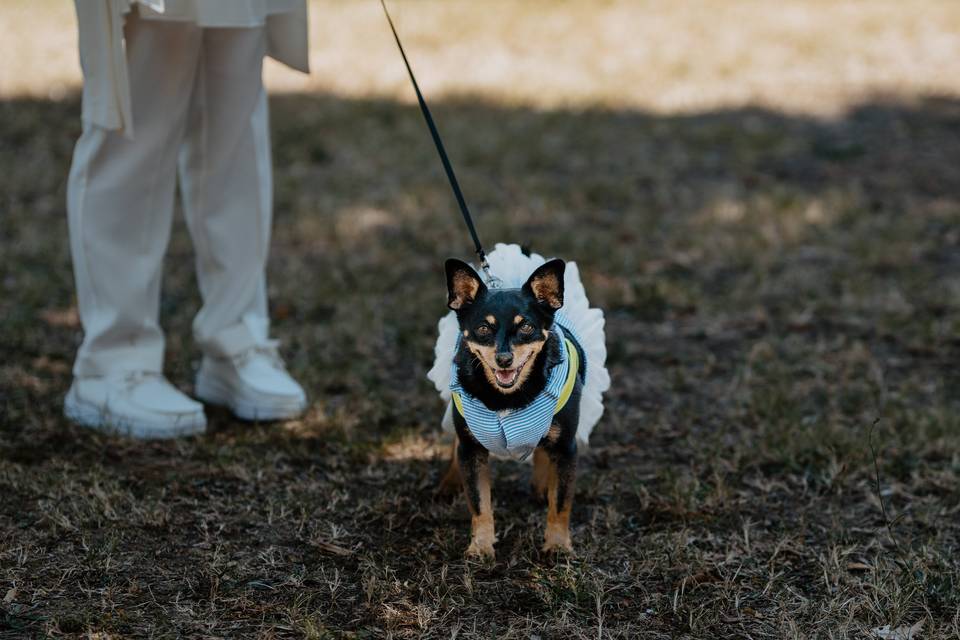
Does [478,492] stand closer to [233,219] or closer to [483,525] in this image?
[483,525]

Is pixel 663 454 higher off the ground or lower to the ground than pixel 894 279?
lower

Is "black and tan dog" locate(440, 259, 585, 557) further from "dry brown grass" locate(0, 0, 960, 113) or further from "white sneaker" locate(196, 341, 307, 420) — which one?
"dry brown grass" locate(0, 0, 960, 113)

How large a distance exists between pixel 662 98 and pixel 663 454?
16.4ft

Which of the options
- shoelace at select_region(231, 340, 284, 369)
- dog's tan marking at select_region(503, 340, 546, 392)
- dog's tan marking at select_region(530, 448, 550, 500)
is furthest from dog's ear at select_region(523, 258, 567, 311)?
shoelace at select_region(231, 340, 284, 369)

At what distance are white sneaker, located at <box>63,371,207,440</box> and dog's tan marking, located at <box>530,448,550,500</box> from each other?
46.3 inches

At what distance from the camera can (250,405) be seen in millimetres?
4000

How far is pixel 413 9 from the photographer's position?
10820 millimetres

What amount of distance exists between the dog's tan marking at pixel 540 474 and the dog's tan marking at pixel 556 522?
312 millimetres

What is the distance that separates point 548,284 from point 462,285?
0.21m

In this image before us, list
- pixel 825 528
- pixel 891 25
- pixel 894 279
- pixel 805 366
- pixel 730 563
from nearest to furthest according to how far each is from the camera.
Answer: pixel 730 563
pixel 825 528
pixel 805 366
pixel 894 279
pixel 891 25

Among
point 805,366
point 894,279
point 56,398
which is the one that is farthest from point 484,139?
point 56,398

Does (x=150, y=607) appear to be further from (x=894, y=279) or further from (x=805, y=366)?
(x=894, y=279)

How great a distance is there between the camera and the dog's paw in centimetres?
309

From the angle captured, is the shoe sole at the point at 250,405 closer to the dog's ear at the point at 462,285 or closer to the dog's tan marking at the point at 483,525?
the dog's tan marking at the point at 483,525
